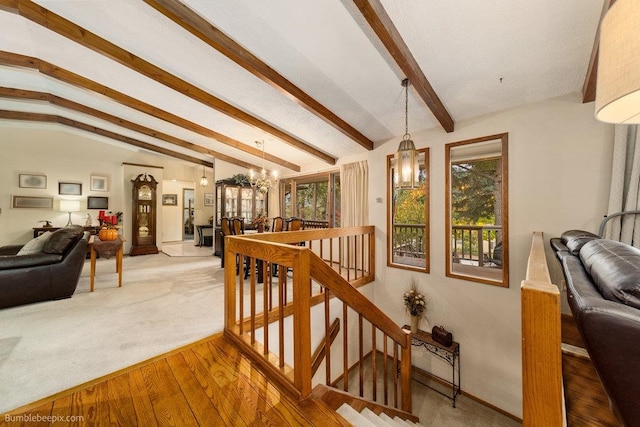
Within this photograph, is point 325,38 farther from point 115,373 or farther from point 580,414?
point 115,373

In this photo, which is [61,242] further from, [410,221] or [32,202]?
[410,221]

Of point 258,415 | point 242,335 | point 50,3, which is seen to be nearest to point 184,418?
point 258,415

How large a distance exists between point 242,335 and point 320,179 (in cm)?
432

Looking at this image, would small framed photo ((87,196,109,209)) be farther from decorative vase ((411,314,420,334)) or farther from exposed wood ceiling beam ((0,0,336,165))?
decorative vase ((411,314,420,334))

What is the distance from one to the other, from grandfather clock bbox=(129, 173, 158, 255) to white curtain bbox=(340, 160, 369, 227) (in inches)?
216

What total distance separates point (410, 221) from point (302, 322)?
4030mm

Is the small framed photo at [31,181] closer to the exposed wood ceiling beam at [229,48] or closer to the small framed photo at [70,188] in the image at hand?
the small framed photo at [70,188]

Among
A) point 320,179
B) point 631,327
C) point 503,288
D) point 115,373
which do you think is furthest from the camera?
point 320,179

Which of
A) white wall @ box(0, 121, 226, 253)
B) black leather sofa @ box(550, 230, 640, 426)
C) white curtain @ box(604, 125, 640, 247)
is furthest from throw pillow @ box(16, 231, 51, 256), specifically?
white curtain @ box(604, 125, 640, 247)

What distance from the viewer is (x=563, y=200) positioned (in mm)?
2693

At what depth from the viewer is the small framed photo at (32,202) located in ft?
17.6

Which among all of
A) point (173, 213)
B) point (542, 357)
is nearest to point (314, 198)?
point (542, 357)

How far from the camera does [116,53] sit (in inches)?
110

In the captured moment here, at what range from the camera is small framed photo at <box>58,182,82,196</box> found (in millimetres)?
5805
